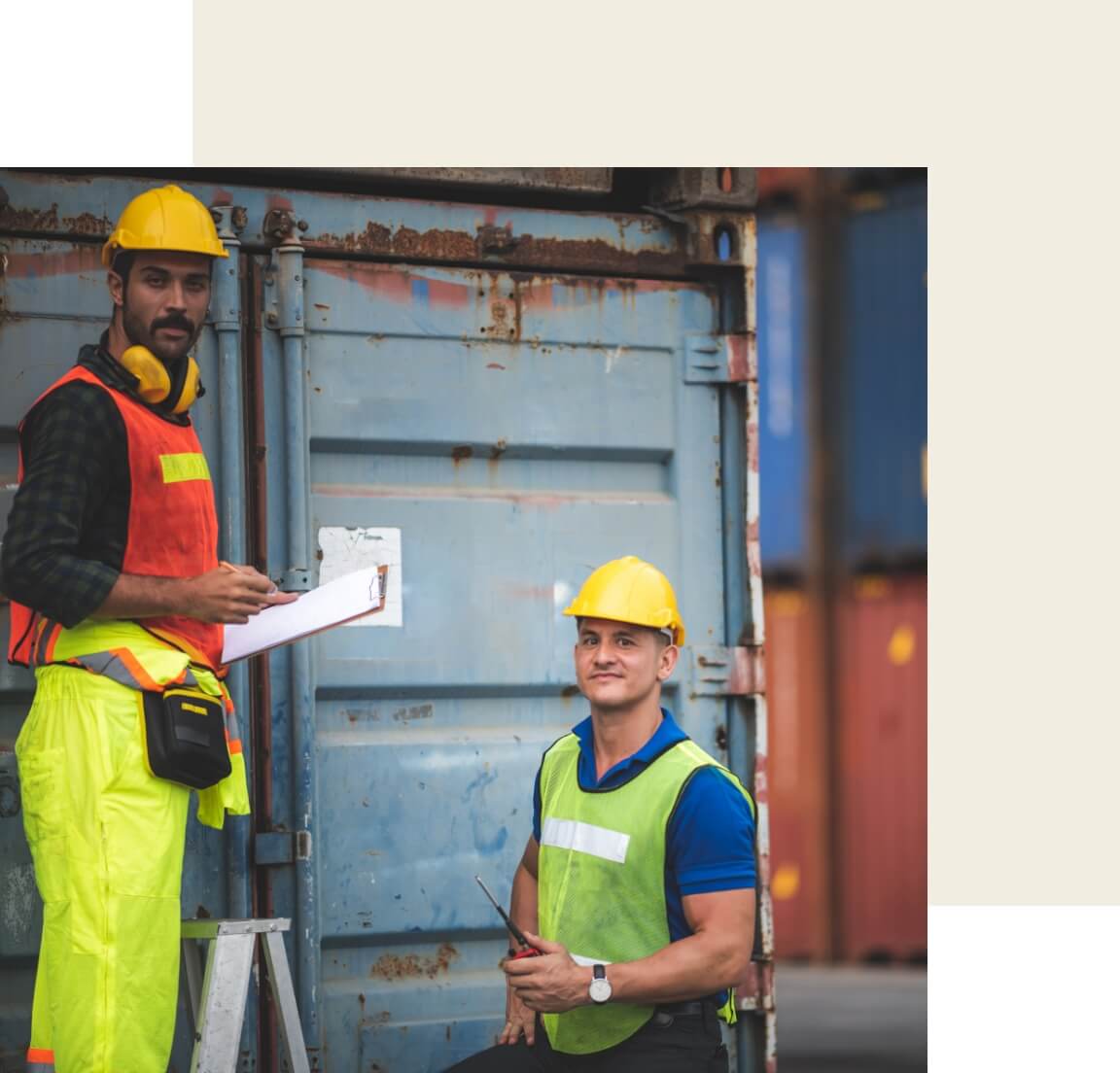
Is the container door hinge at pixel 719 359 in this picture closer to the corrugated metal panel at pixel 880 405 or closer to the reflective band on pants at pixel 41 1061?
the reflective band on pants at pixel 41 1061

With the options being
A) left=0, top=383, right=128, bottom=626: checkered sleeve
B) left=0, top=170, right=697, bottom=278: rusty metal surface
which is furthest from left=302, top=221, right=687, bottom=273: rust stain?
left=0, top=383, right=128, bottom=626: checkered sleeve

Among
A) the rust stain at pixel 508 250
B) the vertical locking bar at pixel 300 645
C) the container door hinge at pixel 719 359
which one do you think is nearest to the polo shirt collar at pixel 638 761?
the vertical locking bar at pixel 300 645

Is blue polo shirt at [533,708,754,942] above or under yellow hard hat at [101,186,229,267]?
under

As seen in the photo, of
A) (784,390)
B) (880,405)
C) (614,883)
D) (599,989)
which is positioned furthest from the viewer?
(784,390)

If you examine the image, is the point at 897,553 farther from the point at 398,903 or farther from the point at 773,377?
the point at 398,903

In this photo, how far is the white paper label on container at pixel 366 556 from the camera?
442 centimetres

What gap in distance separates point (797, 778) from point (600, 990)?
247 inches

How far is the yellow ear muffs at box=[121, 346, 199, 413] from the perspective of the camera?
→ 3627 millimetres

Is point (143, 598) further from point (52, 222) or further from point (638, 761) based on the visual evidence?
point (52, 222)

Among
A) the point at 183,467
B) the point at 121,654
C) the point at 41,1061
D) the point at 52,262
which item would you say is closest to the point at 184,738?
the point at 121,654

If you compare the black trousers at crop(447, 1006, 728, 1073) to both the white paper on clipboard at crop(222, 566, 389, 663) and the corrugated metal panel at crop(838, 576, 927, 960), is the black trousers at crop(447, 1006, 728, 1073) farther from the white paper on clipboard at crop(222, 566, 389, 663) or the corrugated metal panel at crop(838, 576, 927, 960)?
the corrugated metal panel at crop(838, 576, 927, 960)

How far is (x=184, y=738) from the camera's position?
11.3 feet

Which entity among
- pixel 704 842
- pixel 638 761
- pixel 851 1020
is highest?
pixel 638 761

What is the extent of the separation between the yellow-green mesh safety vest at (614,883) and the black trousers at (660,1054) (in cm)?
2
